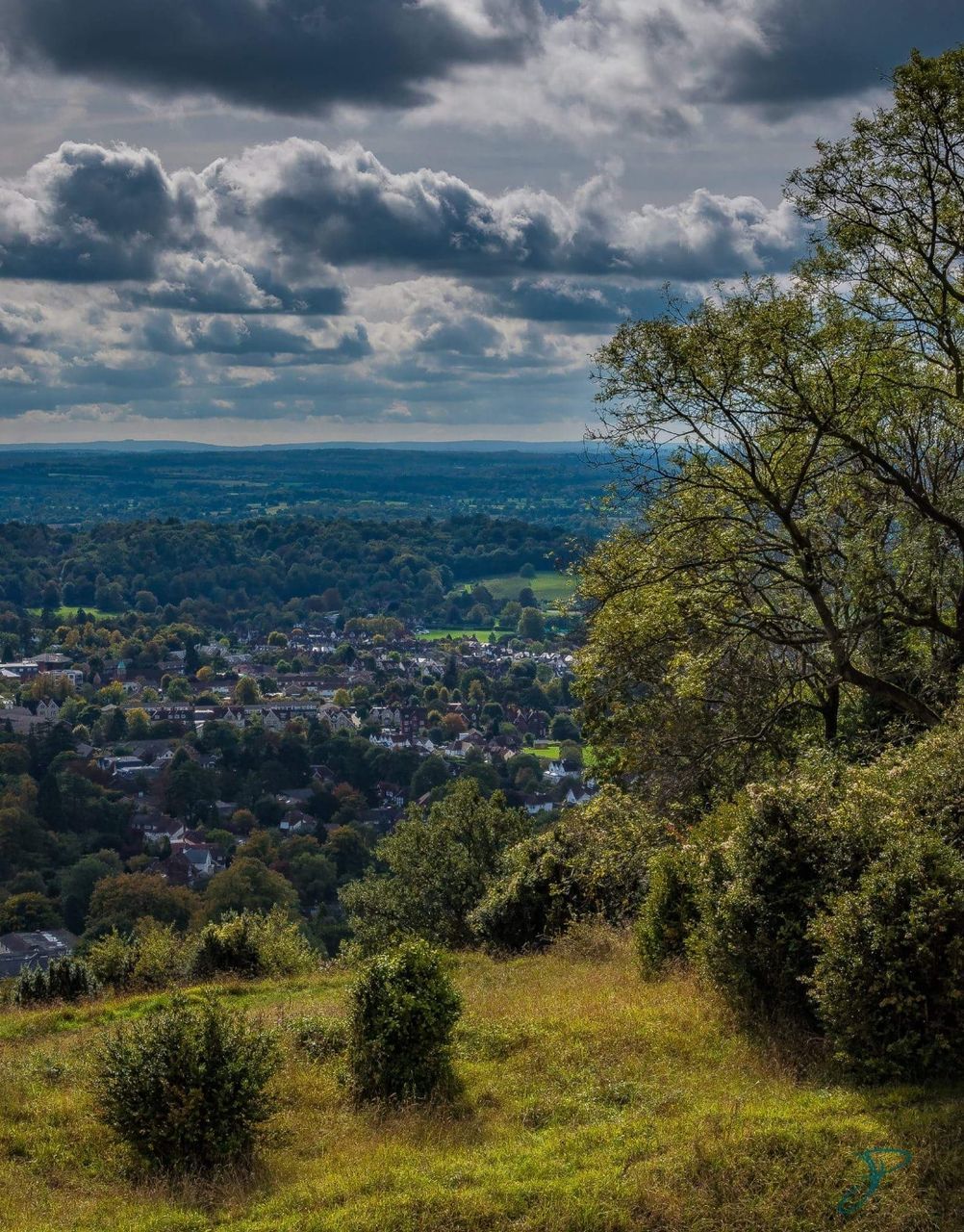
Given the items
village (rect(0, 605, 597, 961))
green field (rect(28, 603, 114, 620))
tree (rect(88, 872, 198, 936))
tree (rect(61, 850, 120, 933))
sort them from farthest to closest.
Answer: green field (rect(28, 603, 114, 620)) → village (rect(0, 605, 597, 961)) → tree (rect(61, 850, 120, 933)) → tree (rect(88, 872, 198, 936))

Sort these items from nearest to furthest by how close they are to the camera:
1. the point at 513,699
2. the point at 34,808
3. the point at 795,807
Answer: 1. the point at 795,807
2. the point at 34,808
3. the point at 513,699

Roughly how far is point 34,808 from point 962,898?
78397 millimetres

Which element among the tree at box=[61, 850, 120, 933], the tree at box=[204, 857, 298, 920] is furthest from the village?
the tree at box=[61, 850, 120, 933]

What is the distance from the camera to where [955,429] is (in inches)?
613

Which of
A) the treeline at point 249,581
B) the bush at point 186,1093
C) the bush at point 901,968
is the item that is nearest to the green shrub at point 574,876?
the bush at point 901,968

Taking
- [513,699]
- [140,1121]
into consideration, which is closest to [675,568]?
[140,1121]

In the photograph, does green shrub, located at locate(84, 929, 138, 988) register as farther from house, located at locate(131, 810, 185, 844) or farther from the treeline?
the treeline

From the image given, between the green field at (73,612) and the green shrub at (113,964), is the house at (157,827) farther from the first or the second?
the green field at (73,612)

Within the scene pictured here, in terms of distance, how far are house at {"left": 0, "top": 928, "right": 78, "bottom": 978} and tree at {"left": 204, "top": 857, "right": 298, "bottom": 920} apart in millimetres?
6688

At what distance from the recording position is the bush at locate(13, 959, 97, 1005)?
16641 mm

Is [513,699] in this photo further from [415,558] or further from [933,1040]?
[933,1040]

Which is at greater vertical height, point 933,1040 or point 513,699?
point 933,1040

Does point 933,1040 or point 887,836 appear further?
point 887,836

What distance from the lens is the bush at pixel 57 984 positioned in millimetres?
16641
